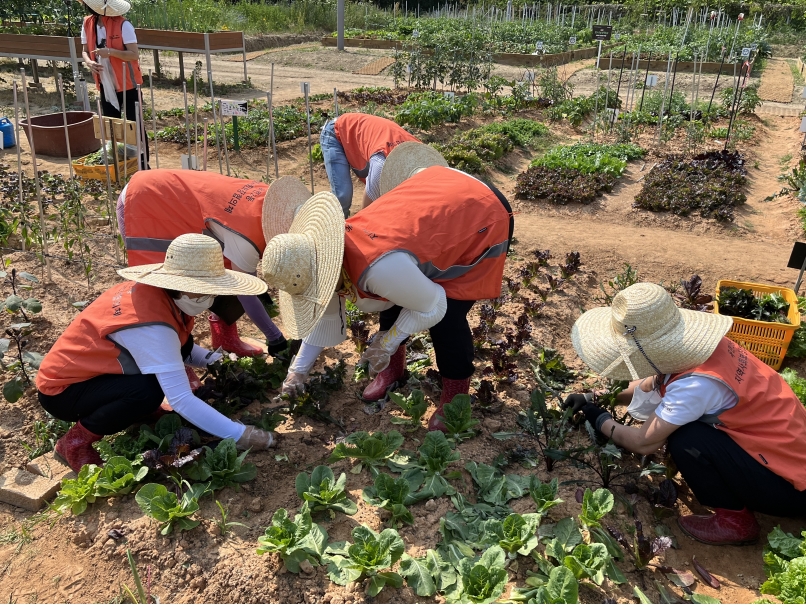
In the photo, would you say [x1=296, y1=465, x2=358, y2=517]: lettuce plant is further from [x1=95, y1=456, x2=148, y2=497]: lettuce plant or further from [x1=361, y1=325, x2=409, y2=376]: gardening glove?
[x1=95, y1=456, x2=148, y2=497]: lettuce plant

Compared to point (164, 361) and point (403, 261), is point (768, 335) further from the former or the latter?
point (164, 361)

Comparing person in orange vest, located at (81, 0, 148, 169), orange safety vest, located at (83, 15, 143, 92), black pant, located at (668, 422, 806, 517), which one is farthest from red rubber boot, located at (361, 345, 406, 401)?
orange safety vest, located at (83, 15, 143, 92)

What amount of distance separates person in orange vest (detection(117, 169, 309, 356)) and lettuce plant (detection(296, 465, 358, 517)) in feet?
3.84

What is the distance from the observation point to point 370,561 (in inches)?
95.5

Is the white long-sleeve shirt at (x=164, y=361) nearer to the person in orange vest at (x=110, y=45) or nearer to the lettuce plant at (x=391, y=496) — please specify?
the lettuce plant at (x=391, y=496)

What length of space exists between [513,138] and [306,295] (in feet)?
23.1

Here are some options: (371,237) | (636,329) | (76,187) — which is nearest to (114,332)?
(371,237)

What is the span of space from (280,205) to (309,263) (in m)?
0.66

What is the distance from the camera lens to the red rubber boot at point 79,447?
300cm

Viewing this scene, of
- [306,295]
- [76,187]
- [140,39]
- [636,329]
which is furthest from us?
[140,39]

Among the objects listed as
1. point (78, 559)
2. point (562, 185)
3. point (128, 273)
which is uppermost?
point (128, 273)

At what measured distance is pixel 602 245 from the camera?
5859 mm

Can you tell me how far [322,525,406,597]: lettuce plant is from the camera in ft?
7.88

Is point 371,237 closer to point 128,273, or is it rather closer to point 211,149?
point 128,273
